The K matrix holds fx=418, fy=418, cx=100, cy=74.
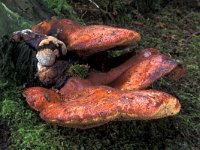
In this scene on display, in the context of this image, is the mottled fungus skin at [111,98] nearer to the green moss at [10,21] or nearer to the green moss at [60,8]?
the green moss at [10,21]

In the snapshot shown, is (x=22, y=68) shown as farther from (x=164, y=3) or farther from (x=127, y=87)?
(x=164, y=3)

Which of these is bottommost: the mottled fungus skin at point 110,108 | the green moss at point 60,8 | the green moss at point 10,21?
the green moss at point 60,8

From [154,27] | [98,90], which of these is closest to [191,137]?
[98,90]

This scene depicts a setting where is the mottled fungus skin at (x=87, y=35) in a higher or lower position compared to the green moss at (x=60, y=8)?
higher

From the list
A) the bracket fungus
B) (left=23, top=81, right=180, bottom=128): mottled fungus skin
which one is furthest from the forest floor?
(left=23, top=81, right=180, bottom=128): mottled fungus skin

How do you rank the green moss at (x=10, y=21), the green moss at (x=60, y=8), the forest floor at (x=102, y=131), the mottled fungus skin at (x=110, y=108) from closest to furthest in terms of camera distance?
1. the mottled fungus skin at (x=110, y=108)
2. the forest floor at (x=102, y=131)
3. the green moss at (x=10, y=21)
4. the green moss at (x=60, y=8)

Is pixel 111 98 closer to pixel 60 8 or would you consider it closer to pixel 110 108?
pixel 110 108

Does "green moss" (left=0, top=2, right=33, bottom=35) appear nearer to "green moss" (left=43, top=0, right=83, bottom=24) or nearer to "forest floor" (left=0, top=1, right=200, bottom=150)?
"forest floor" (left=0, top=1, right=200, bottom=150)

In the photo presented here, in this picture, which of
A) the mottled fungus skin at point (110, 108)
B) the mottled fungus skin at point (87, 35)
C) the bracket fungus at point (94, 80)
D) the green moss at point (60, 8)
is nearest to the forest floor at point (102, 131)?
the bracket fungus at point (94, 80)
